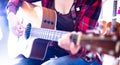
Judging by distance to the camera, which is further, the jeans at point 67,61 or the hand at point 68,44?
the jeans at point 67,61

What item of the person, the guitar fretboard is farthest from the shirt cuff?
the guitar fretboard

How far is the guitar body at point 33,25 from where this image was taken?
1.22 m

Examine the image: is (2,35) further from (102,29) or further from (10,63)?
(102,29)

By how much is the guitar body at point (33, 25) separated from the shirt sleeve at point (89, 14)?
0.40ft

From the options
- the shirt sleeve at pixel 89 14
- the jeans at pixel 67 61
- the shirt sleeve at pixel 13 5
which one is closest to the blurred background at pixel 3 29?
the shirt sleeve at pixel 13 5

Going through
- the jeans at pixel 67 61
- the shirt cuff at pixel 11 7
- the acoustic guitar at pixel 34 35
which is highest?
the shirt cuff at pixel 11 7

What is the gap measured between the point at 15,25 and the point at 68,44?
0.77 feet

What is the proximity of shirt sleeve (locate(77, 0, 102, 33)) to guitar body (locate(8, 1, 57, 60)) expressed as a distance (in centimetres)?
12

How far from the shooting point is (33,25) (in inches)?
48.2

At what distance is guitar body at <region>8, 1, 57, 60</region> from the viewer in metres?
1.22

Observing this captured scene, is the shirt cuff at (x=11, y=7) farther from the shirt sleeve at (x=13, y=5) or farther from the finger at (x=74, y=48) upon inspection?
the finger at (x=74, y=48)

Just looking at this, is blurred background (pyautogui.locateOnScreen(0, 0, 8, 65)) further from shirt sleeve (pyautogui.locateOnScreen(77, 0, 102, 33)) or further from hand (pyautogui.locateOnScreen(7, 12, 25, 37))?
shirt sleeve (pyautogui.locateOnScreen(77, 0, 102, 33))

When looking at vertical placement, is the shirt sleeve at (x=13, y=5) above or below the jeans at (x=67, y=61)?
above

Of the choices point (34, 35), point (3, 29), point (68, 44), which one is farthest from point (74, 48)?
point (3, 29)
